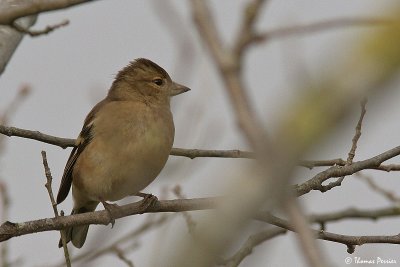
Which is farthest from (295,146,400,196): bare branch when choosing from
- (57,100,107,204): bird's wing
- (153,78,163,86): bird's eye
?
(153,78,163,86): bird's eye

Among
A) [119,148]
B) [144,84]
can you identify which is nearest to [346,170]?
[119,148]

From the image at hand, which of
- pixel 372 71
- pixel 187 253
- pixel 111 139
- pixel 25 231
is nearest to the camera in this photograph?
pixel 372 71

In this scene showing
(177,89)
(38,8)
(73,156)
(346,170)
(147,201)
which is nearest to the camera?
(38,8)

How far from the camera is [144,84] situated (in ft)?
25.7

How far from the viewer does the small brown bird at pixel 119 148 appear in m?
6.42

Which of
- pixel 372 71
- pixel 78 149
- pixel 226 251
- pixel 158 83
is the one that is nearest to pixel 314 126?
pixel 372 71

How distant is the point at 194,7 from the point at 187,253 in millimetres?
366

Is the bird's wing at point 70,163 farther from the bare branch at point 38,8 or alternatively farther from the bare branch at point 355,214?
the bare branch at point 38,8

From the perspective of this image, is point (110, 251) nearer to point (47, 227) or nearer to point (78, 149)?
point (78, 149)

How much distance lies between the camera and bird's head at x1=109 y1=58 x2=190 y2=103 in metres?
7.61

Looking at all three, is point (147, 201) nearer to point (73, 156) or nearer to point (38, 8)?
point (73, 156)

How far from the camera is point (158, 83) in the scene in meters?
7.95

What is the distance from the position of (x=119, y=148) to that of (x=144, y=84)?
154cm

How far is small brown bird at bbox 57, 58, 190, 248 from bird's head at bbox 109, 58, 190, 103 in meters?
0.01
